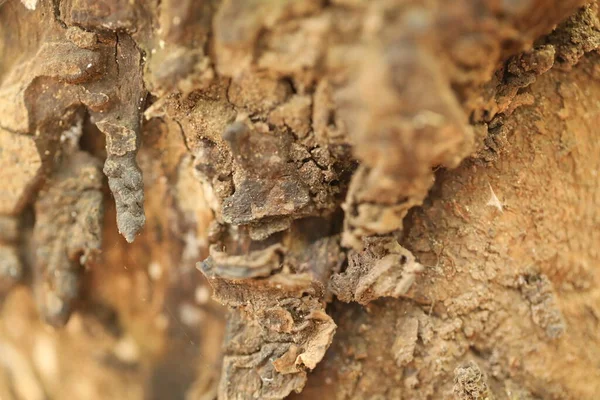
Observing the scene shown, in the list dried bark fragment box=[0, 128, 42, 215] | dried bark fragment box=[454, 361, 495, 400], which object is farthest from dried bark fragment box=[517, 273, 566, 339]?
dried bark fragment box=[0, 128, 42, 215]

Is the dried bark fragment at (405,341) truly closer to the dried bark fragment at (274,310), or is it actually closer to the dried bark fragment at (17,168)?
the dried bark fragment at (274,310)

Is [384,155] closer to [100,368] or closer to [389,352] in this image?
[389,352]

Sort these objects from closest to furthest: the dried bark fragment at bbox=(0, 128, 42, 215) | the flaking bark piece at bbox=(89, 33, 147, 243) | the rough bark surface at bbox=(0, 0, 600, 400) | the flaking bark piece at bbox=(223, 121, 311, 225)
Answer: the rough bark surface at bbox=(0, 0, 600, 400)
the flaking bark piece at bbox=(223, 121, 311, 225)
the flaking bark piece at bbox=(89, 33, 147, 243)
the dried bark fragment at bbox=(0, 128, 42, 215)

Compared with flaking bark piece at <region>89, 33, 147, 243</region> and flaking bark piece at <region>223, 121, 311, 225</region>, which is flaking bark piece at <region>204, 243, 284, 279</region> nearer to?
flaking bark piece at <region>223, 121, 311, 225</region>

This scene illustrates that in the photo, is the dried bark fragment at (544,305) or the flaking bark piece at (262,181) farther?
the dried bark fragment at (544,305)

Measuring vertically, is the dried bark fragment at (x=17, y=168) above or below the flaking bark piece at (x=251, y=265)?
above

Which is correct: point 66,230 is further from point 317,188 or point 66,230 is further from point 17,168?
point 317,188

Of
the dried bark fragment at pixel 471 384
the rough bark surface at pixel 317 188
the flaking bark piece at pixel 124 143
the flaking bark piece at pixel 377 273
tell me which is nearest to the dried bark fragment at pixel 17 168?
the rough bark surface at pixel 317 188

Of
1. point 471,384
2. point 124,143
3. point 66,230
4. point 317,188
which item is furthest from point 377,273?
point 66,230
